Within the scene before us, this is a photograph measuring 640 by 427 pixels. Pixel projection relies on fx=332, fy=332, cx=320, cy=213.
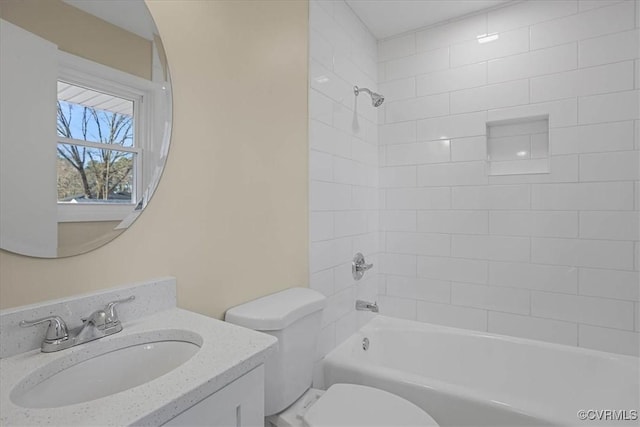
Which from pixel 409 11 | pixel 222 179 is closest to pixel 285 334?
pixel 222 179

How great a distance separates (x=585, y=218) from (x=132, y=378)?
230 cm

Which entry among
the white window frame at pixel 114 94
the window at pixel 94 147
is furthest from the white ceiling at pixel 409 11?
the window at pixel 94 147

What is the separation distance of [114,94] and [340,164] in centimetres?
131

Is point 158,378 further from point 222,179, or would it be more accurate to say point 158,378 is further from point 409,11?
point 409,11

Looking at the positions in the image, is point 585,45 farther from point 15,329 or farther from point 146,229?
point 15,329

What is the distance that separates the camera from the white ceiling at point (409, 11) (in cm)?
211

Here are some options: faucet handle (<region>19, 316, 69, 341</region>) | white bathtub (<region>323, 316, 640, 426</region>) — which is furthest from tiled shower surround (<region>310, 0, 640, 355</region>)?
faucet handle (<region>19, 316, 69, 341</region>)

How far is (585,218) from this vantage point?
6.26 feet

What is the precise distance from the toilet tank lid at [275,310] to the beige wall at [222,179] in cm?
6

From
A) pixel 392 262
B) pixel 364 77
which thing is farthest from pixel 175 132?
pixel 392 262

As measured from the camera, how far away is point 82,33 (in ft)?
3.01

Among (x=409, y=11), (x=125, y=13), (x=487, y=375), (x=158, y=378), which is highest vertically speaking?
(x=409, y=11)

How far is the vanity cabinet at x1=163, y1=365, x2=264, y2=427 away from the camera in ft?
2.19

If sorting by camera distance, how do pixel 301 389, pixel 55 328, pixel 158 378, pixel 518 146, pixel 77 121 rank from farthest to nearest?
pixel 518 146
pixel 301 389
pixel 77 121
pixel 55 328
pixel 158 378
